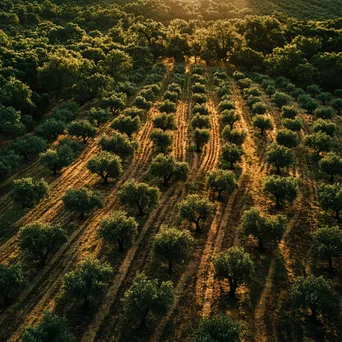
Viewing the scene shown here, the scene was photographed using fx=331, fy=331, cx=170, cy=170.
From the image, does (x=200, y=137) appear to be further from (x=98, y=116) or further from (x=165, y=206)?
(x=98, y=116)

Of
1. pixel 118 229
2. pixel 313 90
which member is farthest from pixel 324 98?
pixel 118 229

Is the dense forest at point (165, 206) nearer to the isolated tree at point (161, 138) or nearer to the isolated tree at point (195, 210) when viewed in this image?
the isolated tree at point (195, 210)

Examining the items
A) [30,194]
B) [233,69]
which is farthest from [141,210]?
[233,69]

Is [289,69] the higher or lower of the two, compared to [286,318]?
higher

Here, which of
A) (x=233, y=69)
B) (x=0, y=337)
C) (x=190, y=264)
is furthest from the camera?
(x=233, y=69)

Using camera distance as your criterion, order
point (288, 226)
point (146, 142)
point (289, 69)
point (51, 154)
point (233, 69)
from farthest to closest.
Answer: point (233, 69) < point (289, 69) < point (146, 142) < point (51, 154) < point (288, 226)

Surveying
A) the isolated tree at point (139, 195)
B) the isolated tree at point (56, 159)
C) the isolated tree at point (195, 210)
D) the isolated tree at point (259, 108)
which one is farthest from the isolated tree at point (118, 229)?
the isolated tree at point (259, 108)

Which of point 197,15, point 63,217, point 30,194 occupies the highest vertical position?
point 197,15

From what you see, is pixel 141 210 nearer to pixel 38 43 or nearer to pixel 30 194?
pixel 30 194
